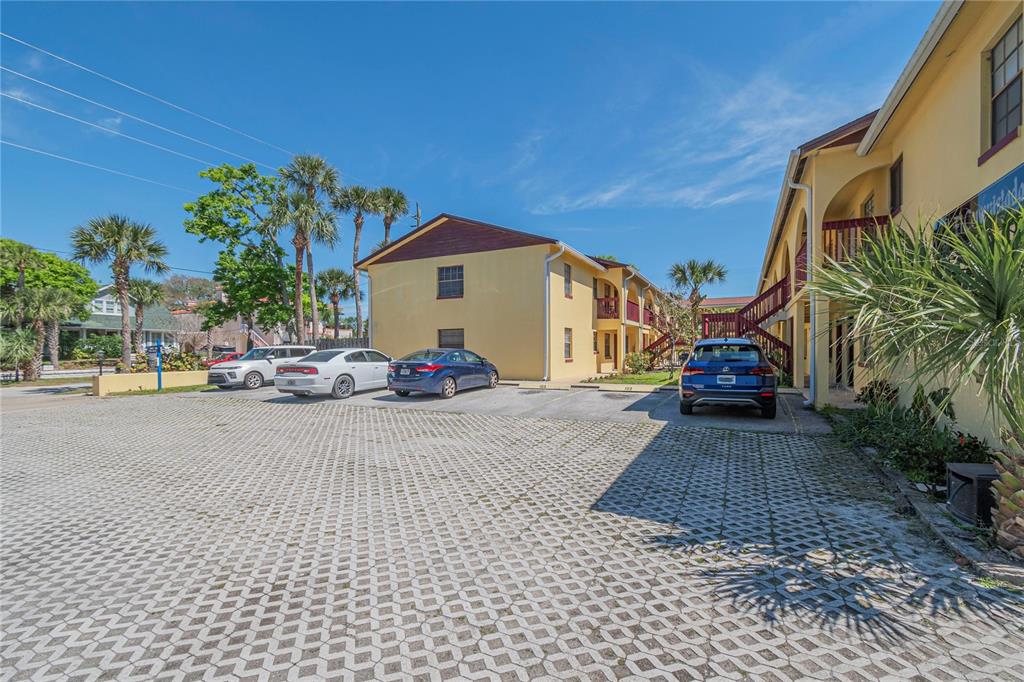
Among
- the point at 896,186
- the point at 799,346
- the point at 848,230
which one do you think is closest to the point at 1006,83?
the point at 896,186

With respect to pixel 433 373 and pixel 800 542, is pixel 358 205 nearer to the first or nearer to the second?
pixel 433 373

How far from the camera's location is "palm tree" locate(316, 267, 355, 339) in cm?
4191

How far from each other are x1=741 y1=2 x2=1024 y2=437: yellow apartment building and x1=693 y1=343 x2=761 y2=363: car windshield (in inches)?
45.4

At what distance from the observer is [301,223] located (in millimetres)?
21797

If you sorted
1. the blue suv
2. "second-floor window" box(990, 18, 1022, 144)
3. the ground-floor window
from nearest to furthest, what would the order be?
"second-floor window" box(990, 18, 1022, 144), the blue suv, the ground-floor window

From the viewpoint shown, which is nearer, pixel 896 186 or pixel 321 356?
pixel 896 186

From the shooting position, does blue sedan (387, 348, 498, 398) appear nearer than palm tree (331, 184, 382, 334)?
Yes

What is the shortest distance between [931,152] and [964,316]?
6140 millimetres

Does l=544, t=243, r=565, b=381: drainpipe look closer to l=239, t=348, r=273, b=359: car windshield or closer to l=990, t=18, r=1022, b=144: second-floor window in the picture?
l=239, t=348, r=273, b=359: car windshield

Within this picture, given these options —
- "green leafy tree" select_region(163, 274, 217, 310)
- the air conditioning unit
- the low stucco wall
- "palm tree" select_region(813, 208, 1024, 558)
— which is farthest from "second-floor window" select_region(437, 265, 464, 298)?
"green leafy tree" select_region(163, 274, 217, 310)

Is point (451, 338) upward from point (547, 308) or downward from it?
downward

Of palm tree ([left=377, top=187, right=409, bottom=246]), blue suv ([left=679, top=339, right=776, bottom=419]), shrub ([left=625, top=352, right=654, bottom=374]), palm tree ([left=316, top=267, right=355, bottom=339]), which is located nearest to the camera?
blue suv ([left=679, top=339, right=776, bottom=419])

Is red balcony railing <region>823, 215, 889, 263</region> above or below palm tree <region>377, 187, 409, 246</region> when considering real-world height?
below

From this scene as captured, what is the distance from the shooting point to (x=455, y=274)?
1934 centimetres
